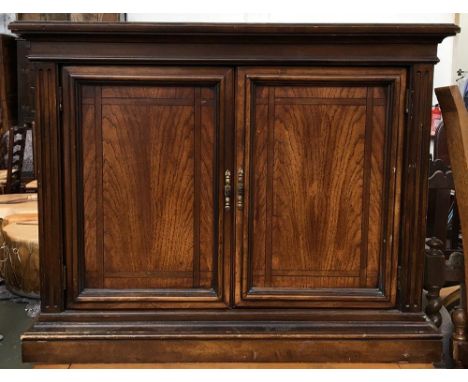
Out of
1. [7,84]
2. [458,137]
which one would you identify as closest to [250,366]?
[458,137]

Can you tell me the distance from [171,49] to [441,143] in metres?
1.82

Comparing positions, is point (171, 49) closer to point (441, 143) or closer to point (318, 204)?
point (318, 204)

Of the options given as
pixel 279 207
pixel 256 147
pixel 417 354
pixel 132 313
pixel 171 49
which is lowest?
pixel 417 354

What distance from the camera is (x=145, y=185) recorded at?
5.37ft

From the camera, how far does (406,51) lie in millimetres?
1579

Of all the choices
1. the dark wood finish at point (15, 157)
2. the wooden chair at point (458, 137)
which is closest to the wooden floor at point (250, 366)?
the wooden chair at point (458, 137)

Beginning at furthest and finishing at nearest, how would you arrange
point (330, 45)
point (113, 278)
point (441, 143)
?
point (441, 143) < point (113, 278) < point (330, 45)

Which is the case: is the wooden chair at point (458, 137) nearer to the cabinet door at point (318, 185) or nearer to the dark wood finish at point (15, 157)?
the cabinet door at point (318, 185)

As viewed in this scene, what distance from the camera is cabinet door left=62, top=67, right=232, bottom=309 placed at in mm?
1599

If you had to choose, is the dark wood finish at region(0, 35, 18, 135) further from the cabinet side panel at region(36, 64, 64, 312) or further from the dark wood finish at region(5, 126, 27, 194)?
the cabinet side panel at region(36, 64, 64, 312)

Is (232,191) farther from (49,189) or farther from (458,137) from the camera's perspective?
(458,137)

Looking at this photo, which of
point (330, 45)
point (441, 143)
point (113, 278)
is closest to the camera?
point (330, 45)

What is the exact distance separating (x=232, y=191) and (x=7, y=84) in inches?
200

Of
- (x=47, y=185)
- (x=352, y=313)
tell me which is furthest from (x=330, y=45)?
(x=47, y=185)
